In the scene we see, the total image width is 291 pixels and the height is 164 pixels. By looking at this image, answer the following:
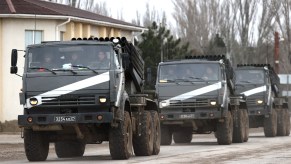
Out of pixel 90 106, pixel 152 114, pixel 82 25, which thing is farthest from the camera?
pixel 82 25

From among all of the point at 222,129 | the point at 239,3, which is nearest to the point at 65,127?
the point at 222,129

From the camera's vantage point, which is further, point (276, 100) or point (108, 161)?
point (276, 100)

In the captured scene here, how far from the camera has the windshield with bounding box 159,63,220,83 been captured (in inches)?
1093

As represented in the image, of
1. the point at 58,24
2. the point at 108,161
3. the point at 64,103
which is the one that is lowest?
the point at 108,161

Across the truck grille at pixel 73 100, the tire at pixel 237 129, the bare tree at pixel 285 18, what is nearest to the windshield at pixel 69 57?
the truck grille at pixel 73 100

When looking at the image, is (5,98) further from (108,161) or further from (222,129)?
(108,161)

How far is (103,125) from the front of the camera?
2020 cm

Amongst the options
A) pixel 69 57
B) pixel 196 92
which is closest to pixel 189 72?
pixel 196 92

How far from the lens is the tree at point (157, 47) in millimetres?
55859

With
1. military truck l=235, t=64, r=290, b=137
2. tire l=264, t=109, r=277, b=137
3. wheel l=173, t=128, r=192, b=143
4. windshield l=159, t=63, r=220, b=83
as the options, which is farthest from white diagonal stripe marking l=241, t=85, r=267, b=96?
windshield l=159, t=63, r=220, b=83

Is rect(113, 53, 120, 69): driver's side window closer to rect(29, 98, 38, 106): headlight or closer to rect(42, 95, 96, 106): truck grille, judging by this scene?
rect(42, 95, 96, 106): truck grille

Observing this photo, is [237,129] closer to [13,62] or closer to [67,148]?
[67,148]

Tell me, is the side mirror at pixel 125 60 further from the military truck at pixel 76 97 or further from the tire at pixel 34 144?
the tire at pixel 34 144

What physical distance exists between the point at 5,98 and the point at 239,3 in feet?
134
